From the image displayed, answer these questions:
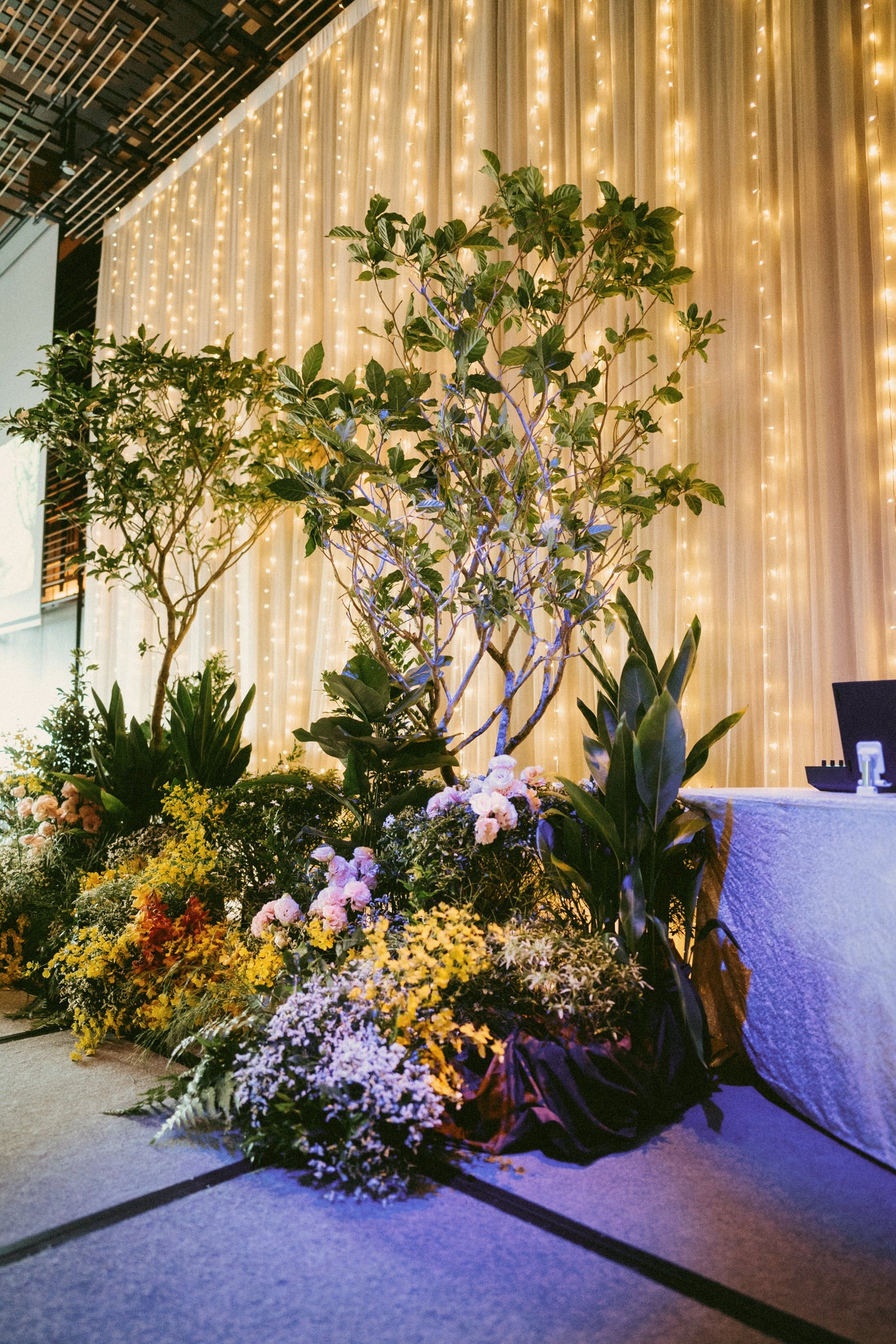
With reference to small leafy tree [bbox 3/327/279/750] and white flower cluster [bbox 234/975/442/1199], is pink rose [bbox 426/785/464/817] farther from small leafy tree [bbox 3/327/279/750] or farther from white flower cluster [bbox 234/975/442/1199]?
small leafy tree [bbox 3/327/279/750]

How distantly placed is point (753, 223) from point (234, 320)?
323 cm

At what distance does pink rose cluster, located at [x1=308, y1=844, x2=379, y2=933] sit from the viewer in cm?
213

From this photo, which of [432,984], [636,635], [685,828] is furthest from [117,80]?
[432,984]

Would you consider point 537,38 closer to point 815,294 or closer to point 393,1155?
point 815,294

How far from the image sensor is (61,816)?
3309 millimetres

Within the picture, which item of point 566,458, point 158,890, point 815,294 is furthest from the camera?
point 566,458

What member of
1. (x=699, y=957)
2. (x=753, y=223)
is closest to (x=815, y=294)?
(x=753, y=223)

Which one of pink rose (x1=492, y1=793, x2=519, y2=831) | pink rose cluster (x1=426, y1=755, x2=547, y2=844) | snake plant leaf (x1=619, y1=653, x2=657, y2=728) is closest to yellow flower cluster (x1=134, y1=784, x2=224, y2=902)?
pink rose cluster (x1=426, y1=755, x2=547, y2=844)

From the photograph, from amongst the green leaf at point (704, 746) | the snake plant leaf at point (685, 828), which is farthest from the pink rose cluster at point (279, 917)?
the green leaf at point (704, 746)

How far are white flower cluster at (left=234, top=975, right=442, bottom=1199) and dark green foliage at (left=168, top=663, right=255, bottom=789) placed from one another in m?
Answer: 1.73

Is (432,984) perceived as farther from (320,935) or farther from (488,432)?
(488,432)

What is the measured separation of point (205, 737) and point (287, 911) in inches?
53.2

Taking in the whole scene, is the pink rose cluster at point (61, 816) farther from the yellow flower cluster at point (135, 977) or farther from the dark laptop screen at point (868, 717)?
the dark laptop screen at point (868, 717)

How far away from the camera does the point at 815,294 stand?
9.11ft
